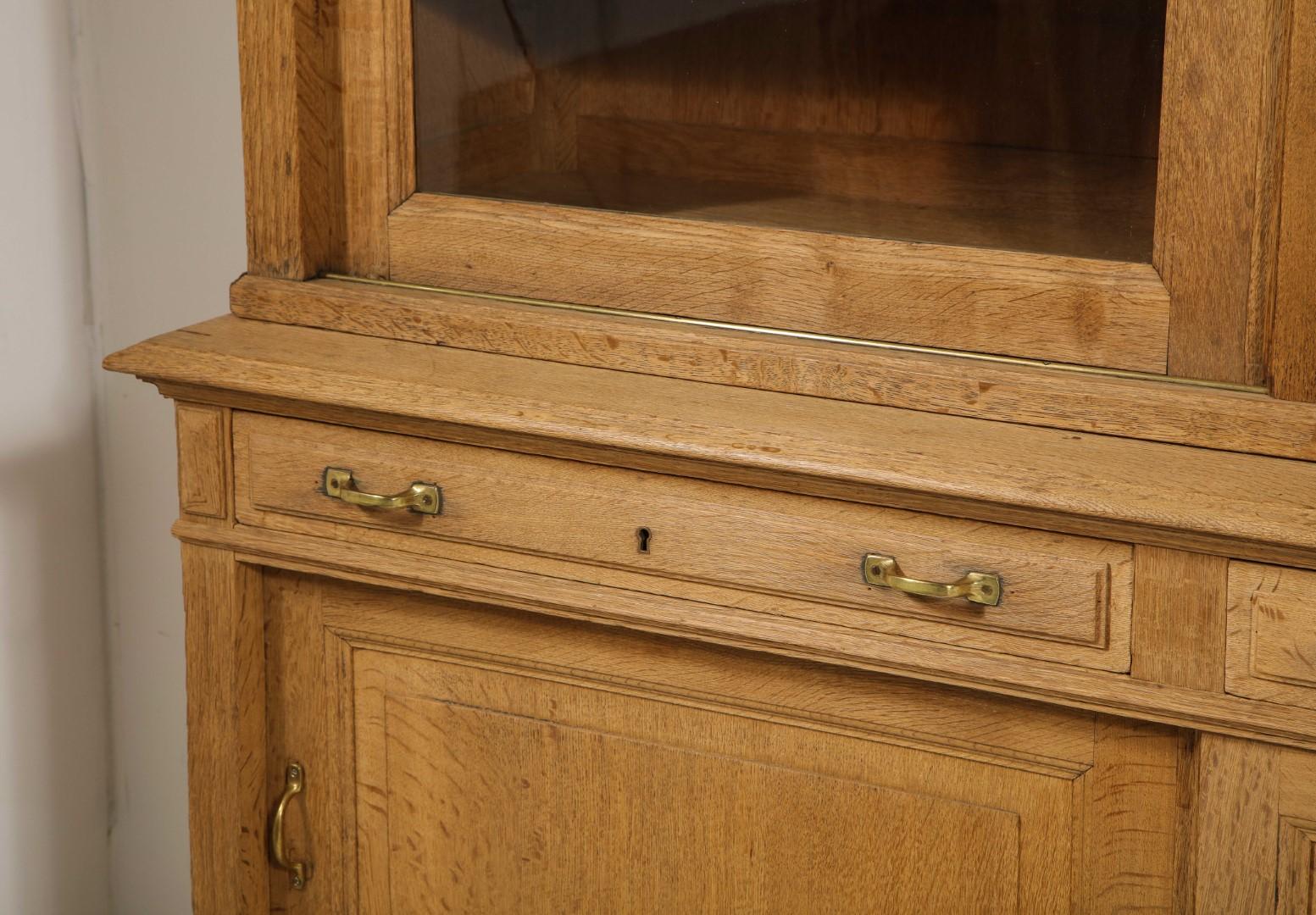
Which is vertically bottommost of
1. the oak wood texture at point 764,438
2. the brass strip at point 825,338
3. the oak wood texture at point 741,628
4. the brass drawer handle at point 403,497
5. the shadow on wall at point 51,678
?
the shadow on wall at point 51,678

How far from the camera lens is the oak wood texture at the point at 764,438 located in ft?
2.85

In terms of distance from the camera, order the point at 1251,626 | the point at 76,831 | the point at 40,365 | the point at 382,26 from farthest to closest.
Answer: the point at 76,831 < the point at 40,365 < the point at 382,26 < the point at 1251,626

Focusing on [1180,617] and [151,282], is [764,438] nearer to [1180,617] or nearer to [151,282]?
[1180,617]

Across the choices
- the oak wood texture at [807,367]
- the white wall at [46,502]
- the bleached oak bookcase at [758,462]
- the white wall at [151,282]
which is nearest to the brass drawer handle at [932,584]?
the bleached oak bookcase at [758,462]

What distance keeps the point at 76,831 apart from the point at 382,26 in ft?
3.27

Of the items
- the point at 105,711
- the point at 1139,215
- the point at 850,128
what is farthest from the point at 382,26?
the point at 105,711

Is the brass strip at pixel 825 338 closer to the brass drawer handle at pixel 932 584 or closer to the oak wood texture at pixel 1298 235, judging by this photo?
the oak wood texture at pixel 1298 235

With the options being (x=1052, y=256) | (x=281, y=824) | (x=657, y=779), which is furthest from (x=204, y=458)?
(x=1052, y=256)

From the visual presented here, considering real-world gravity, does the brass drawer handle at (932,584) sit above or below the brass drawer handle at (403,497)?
below

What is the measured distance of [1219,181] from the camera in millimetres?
911

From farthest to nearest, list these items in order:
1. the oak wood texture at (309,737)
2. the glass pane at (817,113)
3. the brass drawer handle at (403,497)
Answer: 1. the oak wood texture at (309,737)
2. the brass drawer handle at (403,497)
3. the glass pane at (817,113)

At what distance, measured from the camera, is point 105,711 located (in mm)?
1686

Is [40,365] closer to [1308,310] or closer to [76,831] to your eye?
[76,831]

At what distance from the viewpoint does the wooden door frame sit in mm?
889
